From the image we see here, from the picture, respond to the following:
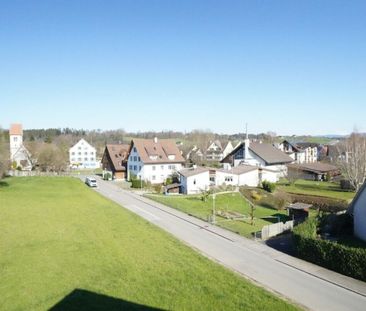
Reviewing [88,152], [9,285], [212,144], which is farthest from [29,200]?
[212,144]

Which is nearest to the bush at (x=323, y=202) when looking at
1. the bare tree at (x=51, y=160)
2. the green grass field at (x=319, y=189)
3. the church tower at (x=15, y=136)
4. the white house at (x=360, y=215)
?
the green grass field at (x=319, y=189)

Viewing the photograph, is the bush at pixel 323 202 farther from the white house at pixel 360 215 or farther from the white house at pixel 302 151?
the white house at pixel 302 151

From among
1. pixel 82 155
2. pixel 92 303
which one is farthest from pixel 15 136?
pixel 92 303

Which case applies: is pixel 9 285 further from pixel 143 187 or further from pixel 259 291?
pixel 143 187

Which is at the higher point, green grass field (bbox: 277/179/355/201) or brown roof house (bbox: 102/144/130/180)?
brown roof house (bbox: 102/144/130/180)

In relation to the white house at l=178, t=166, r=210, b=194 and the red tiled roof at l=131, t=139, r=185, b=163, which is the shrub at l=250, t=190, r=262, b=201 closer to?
the white house at l=178, t=166, r=210, b=194

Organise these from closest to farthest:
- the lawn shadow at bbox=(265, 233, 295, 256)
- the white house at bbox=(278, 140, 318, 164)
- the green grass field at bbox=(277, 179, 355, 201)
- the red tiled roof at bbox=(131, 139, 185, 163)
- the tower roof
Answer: the lawn shadow at bbox=(265, 233, 295, 256), the green grass field at bbox=(277, 179, 355, 201), the red tiled roof at bbox=(131, 139, 185, 163), the tower roof, the white house at bbox=(278, 140, 318, 164)

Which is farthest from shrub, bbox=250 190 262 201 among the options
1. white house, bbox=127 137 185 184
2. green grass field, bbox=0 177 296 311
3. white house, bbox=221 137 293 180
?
green grass field, bbox=0 177 296 311
